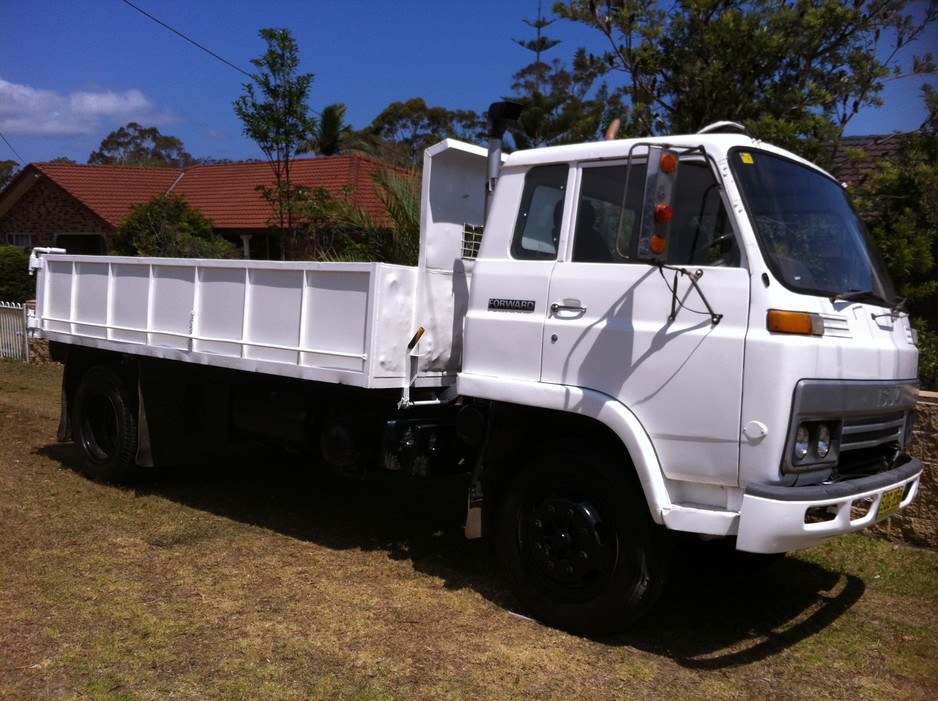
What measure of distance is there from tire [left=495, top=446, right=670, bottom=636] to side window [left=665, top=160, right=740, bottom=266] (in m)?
1.16

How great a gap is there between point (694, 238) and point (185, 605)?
3.44m

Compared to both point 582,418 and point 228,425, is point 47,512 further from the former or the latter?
point 582,418

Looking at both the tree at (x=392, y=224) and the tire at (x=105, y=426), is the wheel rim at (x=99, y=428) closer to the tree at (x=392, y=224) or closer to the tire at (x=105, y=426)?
the tire at (x=105, y=426)

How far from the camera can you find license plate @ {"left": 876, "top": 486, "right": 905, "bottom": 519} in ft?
14.7

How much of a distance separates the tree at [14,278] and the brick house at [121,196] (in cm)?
321

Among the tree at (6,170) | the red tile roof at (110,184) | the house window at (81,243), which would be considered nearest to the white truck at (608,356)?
the red tile roof at (110,184)

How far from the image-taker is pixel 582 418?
15.8 ft

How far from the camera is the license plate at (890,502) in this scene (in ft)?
14.7

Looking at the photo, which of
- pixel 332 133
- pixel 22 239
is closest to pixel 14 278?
pixel 22 239

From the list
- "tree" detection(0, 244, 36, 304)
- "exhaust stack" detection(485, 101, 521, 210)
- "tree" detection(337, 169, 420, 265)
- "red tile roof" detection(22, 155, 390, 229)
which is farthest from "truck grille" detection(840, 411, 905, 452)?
"tree" detection(0, 244, 36, 304)

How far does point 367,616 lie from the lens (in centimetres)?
499

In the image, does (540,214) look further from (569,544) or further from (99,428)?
(99,428)

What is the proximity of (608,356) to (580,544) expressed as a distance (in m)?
1.02

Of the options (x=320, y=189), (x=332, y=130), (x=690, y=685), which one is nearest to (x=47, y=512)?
(x=690, y=685)
